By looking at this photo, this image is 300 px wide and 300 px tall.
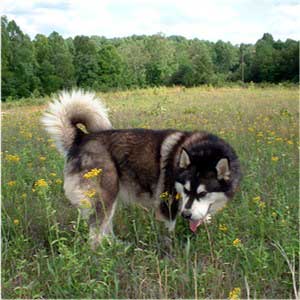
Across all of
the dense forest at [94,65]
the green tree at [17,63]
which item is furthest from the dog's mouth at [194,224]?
the green tree at [17,63]

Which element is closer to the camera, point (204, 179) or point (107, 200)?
point (204, 179)

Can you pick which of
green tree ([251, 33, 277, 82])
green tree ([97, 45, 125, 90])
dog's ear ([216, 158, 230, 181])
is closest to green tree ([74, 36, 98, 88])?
green tree ([97, 45, 125, 90])

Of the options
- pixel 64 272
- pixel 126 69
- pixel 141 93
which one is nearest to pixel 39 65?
pixel 126 69

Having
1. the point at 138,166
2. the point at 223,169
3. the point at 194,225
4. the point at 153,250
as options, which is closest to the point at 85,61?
the point at 138,166

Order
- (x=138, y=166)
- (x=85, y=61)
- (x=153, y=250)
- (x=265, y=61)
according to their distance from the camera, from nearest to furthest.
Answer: (x=153, y=250) < (x=138, y=166) < (x=265, y=61) < (x=85, y=61)

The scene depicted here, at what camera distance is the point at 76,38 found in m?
27.6

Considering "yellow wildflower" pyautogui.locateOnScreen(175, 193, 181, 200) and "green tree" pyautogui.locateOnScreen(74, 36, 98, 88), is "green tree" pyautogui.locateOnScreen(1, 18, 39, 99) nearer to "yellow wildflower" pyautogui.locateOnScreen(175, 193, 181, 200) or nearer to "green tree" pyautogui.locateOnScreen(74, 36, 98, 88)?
"green tree" pyautogui.locateOnScreen(74, 36, 98, 88)

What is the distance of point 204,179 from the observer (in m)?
3.42

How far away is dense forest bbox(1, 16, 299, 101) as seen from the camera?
83.5 feet

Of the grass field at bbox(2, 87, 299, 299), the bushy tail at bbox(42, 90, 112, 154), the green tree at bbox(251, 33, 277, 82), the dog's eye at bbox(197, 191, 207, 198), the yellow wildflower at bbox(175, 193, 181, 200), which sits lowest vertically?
the grass field at bbox(2, 87, 299, 299)

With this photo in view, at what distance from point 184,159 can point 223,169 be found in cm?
34

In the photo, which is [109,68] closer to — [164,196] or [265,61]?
[265,61]

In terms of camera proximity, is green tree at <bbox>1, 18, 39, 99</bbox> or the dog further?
green tree at <bbox>1, 18, 39, 99</bbox>

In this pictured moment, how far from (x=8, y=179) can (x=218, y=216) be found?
2401 mm
